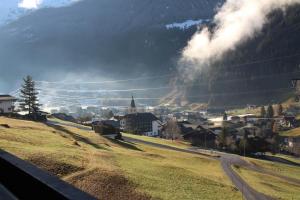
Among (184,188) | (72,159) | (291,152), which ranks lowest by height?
(291,152)

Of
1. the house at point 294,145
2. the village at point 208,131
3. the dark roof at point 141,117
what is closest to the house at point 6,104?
the village at point 208,131

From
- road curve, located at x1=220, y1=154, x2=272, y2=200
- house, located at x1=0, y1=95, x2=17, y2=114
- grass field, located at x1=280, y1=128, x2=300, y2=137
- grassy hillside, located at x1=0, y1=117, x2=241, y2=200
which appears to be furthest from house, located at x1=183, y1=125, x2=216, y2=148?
grassy hillside, located at x1=0, y1=117, x2=241, y2=200

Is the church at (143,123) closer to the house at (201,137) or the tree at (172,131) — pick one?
the tree at (172,131)

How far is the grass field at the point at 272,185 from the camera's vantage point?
3942cm

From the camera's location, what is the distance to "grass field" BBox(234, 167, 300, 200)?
129ft

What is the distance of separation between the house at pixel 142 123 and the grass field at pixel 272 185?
7862 cm

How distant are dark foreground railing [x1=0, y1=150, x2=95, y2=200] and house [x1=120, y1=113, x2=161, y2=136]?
124 metres

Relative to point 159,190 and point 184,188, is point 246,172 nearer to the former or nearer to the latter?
point 184,188

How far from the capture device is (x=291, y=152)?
114 meters

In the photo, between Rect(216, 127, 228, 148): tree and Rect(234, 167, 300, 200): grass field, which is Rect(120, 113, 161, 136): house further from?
Rect(234, 167, 300, 200): grass field

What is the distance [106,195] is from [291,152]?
98.5 meters

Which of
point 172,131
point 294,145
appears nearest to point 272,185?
point 172,131

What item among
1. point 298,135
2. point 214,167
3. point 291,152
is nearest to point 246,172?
point 214,167

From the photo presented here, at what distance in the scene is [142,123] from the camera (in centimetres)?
13400
